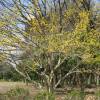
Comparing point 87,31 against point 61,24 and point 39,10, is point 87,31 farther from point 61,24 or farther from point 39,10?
point 39,10

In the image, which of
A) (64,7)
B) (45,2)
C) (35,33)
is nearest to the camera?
(35,33)

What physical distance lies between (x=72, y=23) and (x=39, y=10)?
5.94ft

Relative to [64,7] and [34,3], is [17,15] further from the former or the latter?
[64,7]

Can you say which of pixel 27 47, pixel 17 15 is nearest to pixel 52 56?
pixel 27 47

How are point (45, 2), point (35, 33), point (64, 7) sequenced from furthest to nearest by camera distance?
1. point (64, 7)
2. point (45, 2)
3. point (35, 33)

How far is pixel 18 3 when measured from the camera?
15117 mm

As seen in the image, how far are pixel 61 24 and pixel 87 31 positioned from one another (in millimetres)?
1215

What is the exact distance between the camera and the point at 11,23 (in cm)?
1477

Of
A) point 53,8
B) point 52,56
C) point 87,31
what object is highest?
point 53,8

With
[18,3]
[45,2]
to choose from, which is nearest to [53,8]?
[45,2]

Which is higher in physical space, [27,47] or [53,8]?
[53,8]

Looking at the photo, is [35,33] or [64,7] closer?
[35,33]

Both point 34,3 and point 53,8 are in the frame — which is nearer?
point 34,3

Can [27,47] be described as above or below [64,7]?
below
